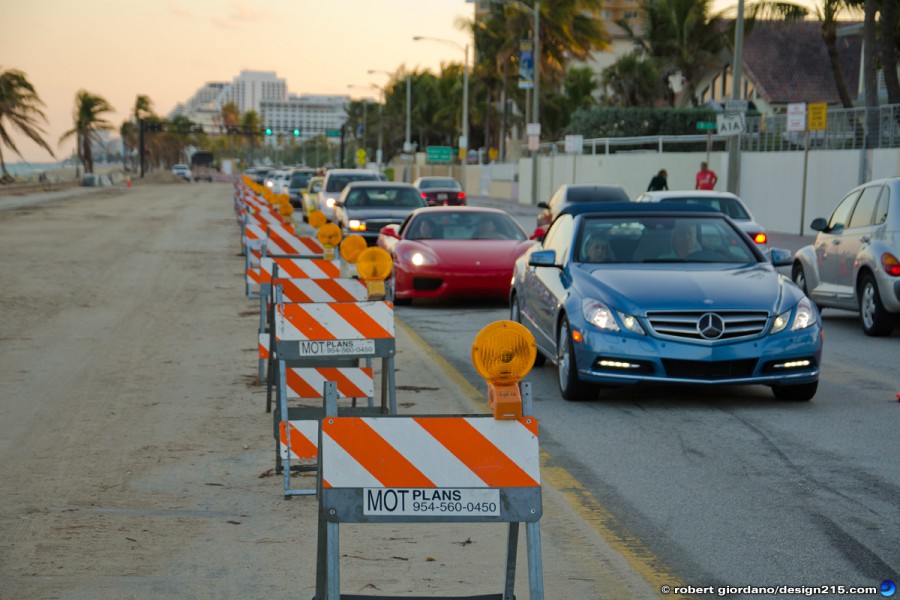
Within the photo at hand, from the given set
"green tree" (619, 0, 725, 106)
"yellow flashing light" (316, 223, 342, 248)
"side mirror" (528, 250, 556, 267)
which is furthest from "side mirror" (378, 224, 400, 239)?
"green tree" (619, 0, 725, 106)

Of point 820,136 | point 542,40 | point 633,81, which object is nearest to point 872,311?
point 820,136

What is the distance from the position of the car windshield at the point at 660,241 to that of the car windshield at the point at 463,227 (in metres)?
6.81

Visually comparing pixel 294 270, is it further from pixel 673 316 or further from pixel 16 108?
pixel 16 108

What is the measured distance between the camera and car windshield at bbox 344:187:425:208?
26.7 meters

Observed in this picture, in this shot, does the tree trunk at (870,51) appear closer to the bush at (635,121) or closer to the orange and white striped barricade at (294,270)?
the bush at (635,121)

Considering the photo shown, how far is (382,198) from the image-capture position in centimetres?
2697

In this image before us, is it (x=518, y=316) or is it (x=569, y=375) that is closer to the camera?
(x=569, y=375)

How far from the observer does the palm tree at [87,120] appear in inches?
4845

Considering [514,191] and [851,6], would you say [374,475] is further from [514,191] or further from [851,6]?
[514,191]

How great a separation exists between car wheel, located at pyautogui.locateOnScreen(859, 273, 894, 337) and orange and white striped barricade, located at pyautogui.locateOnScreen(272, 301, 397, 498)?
8279 millimetres

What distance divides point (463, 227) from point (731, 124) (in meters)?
13.7

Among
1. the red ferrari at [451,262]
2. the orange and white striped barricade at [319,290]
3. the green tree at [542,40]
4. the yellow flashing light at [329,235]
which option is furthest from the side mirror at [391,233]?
the green tree at [542,40]

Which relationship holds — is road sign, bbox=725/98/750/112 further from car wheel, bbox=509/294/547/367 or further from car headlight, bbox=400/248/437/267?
car wheel, bbox=509/294/547/367

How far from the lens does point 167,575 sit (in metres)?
5.54
